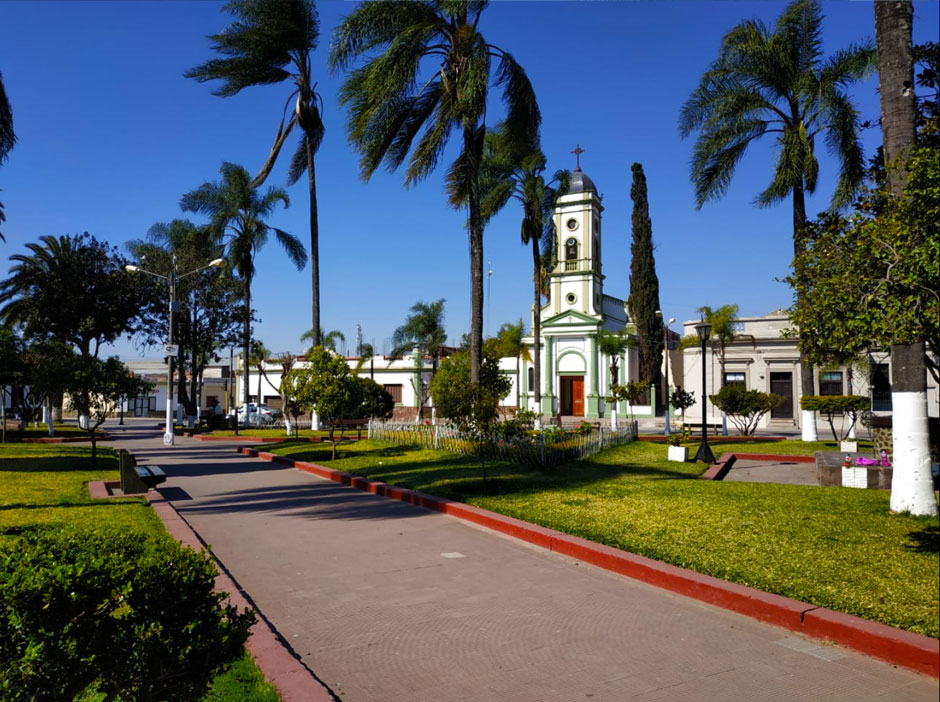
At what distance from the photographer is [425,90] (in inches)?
663

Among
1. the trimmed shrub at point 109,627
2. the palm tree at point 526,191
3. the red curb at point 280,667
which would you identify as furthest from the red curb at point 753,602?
the palm tree at point 526,191

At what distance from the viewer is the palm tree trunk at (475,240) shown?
16266 mm

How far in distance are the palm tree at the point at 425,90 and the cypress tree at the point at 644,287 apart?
84.4ft

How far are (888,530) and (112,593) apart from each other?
711 centimetres

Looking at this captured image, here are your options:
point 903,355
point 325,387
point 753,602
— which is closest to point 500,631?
point 753,602

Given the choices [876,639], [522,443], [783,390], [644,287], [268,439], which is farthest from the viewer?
[644,287]

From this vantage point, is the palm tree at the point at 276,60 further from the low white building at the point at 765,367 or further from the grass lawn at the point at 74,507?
the low white building at the point at 765,367

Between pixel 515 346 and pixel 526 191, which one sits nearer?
pixel 526 191

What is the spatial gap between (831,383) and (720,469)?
2451 cm

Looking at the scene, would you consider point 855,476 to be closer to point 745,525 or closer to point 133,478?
point 745,525

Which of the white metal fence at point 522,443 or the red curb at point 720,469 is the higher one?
the white metal fence at point 522,443

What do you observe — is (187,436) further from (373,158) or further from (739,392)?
(739,392)

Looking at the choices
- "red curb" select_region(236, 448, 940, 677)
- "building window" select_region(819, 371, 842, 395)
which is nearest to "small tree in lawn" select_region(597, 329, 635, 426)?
"building window" select_region(819, 371, 842, 395)

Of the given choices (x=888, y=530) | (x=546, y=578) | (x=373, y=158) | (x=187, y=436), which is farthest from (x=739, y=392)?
(x=187, y=436)
